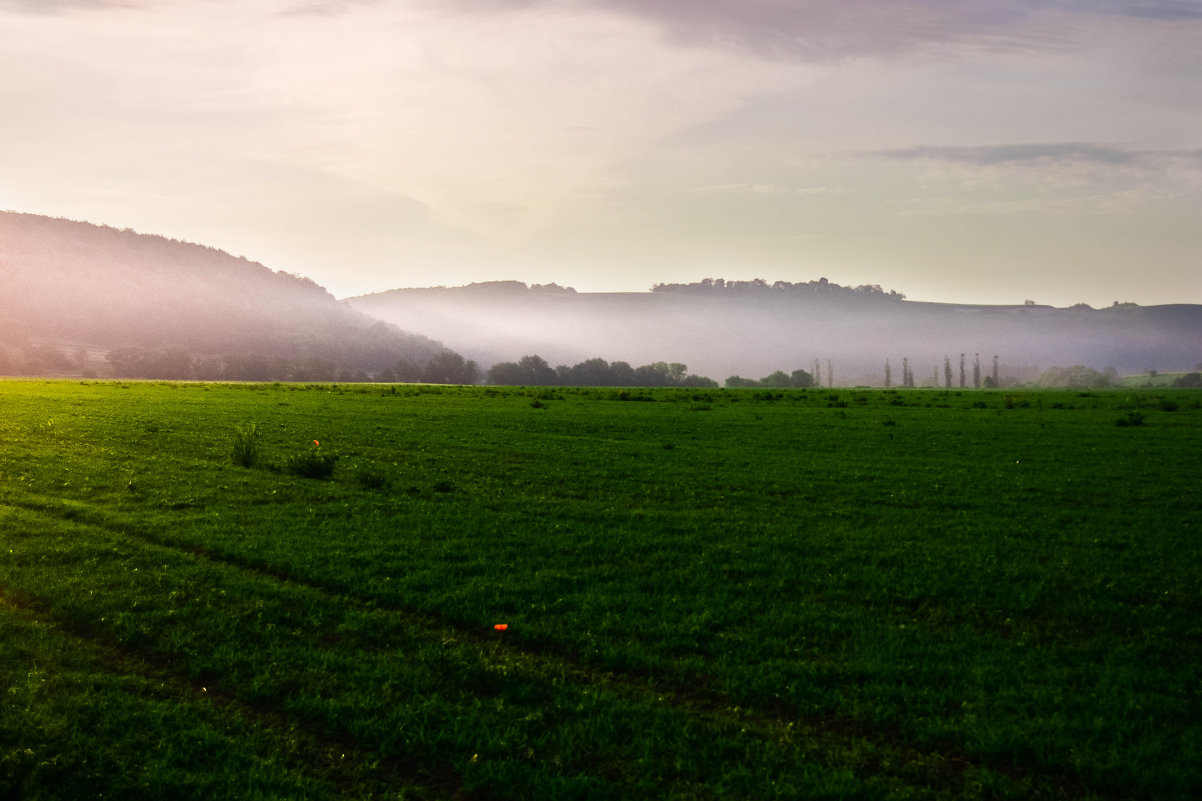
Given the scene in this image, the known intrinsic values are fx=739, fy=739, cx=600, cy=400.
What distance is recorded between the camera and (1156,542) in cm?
1747

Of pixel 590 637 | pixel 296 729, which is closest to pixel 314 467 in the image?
pixel 590 637

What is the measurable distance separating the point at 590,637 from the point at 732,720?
9.58ft

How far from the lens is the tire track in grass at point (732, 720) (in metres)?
7.73

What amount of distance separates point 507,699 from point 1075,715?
6.93 meters

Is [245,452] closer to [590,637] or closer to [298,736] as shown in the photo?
[590,637]

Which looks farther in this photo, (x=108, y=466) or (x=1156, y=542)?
(x=108, y=466)

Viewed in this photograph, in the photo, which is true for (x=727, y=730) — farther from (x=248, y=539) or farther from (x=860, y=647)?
(x=248, y=539)

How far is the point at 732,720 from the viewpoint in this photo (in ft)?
28.9

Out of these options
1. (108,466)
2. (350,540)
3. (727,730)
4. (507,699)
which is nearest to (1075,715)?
(727,730)

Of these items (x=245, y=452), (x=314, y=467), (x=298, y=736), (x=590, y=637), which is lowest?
(x=298, y=736)

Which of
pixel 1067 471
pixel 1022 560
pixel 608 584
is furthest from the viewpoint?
pixel 1067 471

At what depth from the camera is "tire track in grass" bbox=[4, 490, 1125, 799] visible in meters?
7.73

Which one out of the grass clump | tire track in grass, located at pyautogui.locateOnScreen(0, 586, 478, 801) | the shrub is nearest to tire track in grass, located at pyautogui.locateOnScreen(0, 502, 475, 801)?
tire track in grass, located at pyautogui.locateOnScreen(0, 586, 478, 801)

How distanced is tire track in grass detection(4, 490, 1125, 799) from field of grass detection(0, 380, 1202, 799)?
0.05m
